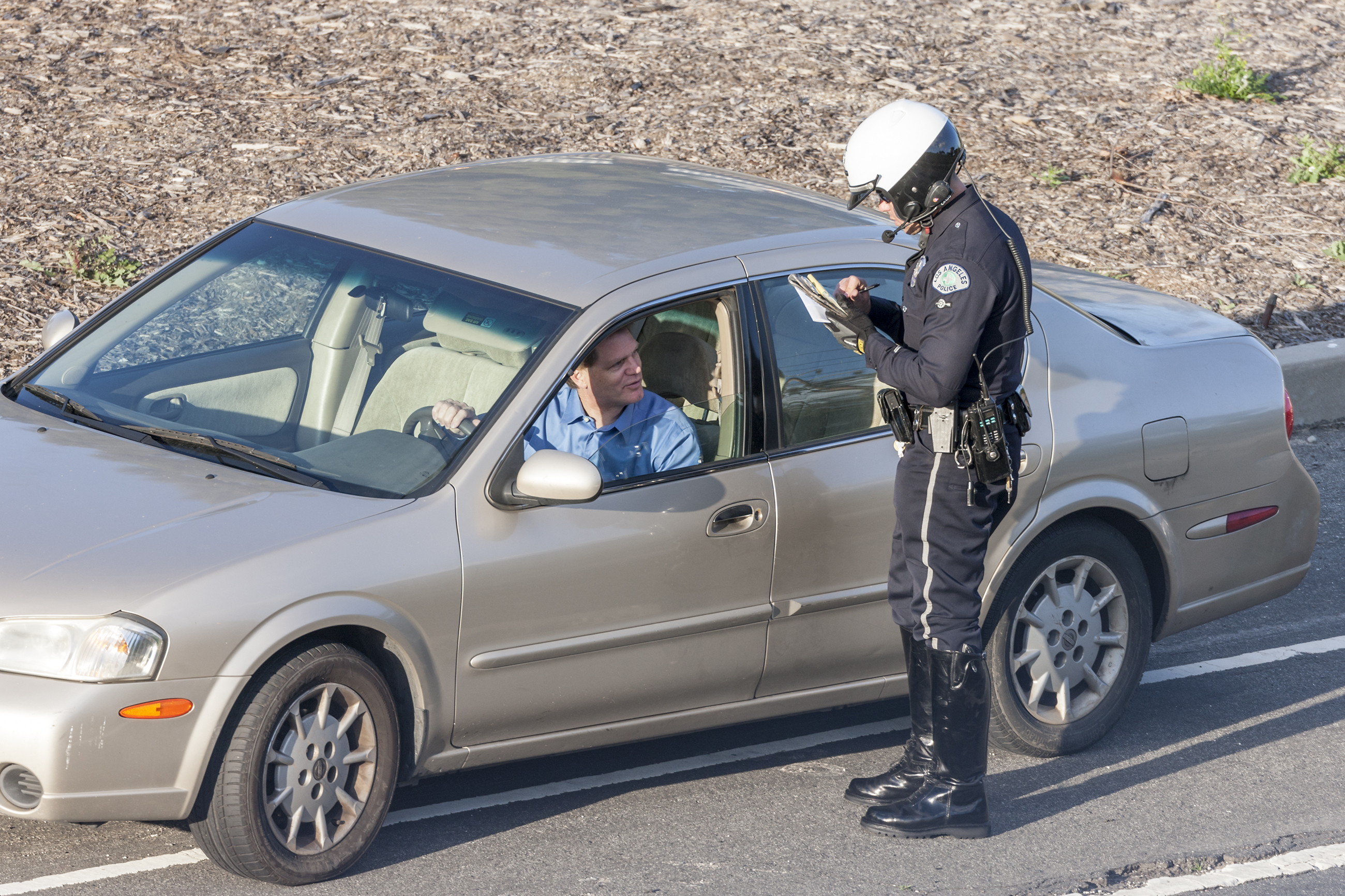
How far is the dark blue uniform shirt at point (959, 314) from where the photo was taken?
4441 millimetres

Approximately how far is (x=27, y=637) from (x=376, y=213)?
1.87 meters

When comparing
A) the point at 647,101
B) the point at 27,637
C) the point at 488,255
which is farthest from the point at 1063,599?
the point at 647,101

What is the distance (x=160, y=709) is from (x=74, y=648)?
24 centimetres

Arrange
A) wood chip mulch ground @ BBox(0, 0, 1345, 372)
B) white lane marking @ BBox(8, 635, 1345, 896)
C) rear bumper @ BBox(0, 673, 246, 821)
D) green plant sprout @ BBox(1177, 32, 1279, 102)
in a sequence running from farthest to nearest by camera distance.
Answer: green plant sprout @ BBox(1177, 32, 1279, 102)
wood chip mulch ground @ BBox(0, 0, 1345, 372)
white lane marking @ BBox(8, 635, 1345, 896)
rear bumper @ BBox(0, 673, 246, 821)

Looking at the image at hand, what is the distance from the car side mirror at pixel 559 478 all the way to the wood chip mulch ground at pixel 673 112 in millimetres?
4836

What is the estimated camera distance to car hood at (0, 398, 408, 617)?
379cm

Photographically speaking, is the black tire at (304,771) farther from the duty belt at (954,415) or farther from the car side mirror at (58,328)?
the car side mirror at (58,328)

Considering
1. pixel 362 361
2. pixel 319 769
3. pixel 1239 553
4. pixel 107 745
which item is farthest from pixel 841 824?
pixel 107 745

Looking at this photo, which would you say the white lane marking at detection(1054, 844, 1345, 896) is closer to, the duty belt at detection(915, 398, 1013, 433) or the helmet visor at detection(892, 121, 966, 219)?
the duty belt at detection(915, 398, 1013, 433)

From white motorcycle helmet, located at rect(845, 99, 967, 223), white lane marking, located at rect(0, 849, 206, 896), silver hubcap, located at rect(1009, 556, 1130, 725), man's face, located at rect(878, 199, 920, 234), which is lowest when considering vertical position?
white lane marking, located at rect(0, 849, 206, 896)

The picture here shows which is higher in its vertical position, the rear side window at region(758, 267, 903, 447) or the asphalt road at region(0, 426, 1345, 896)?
the rear side window at region(758, 267, 903, 447)

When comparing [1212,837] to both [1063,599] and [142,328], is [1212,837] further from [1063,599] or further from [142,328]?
[142,328]

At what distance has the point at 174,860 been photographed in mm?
4270

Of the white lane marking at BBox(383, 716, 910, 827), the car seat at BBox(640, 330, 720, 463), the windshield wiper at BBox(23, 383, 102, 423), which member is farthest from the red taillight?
the windshield wiper at BBox(23, 383, 102, 423)
